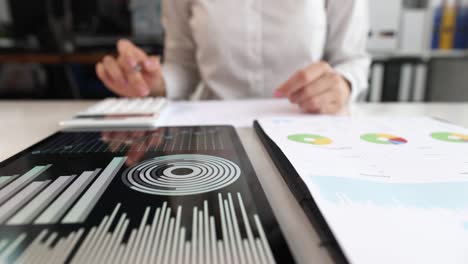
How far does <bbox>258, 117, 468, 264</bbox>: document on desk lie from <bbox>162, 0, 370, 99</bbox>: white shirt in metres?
0.33

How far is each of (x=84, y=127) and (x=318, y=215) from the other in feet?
1.29

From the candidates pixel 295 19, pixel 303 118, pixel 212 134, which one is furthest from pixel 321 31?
pixel 212 134

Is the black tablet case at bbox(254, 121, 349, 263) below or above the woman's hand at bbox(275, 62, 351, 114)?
below

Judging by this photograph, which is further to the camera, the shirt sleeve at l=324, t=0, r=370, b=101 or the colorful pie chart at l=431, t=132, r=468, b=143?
the shirt sleeve at l=324, t=0, r=370, b=101

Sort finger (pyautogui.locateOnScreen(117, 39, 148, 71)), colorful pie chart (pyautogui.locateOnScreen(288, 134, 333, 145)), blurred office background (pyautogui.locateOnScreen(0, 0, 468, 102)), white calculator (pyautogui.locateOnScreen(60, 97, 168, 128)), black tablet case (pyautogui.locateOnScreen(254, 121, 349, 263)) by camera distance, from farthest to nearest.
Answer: blurred office background (pyautogui.locateOnScreen(0, 0, 468, 102)) → finger (pyautogui.locateOnScreen(117, 39, 148, 71)) → white calculator (pyautogui.locateOnScreen(60, 97, 168, 128)) → colorful pie chart (pyautogui.locateOnScreen(288, 134, 333, 145)) → black tablet case (pyautogui.locateOnScreen(254, 121, 349, 263))

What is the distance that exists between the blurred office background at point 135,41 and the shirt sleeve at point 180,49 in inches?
43.7

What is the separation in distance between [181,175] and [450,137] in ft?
1.08

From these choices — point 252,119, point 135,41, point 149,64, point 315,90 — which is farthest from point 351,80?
point 135,41

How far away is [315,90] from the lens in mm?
553

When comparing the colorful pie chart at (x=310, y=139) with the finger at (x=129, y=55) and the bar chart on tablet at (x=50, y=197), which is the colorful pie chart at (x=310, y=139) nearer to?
the bar chart on tablet at (x=50, y=197)

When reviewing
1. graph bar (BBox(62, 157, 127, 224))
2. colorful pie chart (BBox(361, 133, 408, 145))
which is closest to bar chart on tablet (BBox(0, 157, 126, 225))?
graph bar (BBox(62, 157, 127, 224))

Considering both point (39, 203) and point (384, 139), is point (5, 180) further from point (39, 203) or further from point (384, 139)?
point (384, 139)

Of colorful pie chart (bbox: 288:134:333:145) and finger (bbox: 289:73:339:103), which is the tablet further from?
finger (bbox: 289:73:339:103)

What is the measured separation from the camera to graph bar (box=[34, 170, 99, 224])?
0.21 meters
